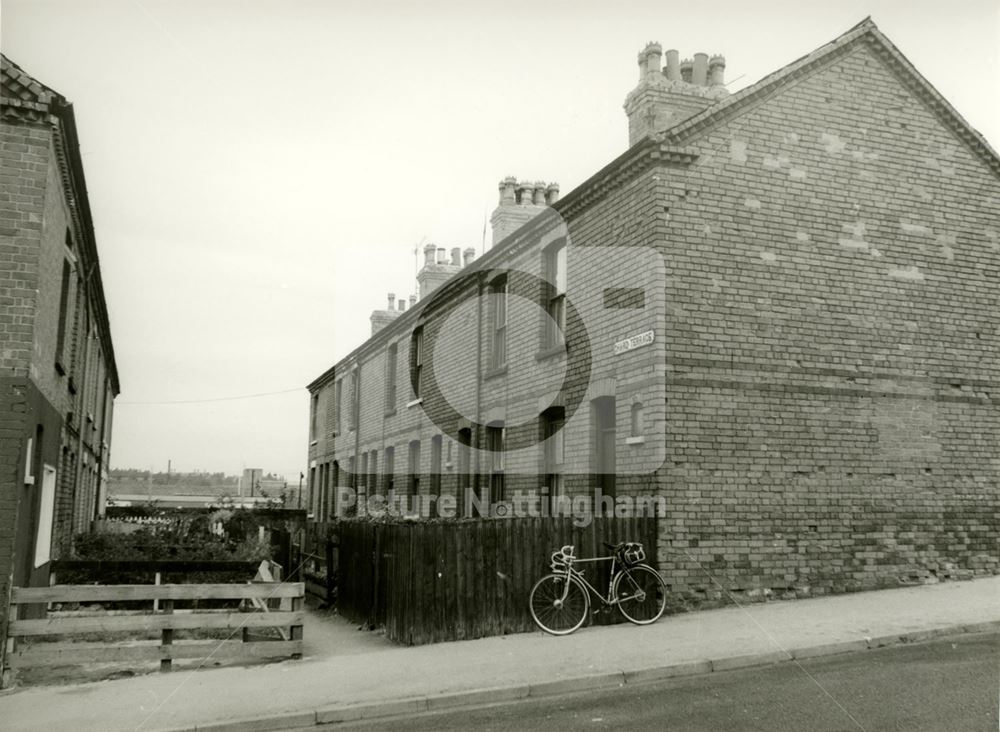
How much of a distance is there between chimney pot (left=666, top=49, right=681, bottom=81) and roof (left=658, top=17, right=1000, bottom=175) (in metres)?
1.79

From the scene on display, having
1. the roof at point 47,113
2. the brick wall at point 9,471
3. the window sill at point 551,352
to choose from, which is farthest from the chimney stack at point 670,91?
the brick wall at point 9,471

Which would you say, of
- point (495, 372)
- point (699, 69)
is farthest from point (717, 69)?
point (495, 372)

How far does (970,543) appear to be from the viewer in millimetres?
12664

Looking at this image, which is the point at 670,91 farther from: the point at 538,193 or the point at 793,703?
the point at 793,703

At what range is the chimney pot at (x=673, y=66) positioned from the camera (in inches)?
543

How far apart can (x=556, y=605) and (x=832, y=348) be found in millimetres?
5395

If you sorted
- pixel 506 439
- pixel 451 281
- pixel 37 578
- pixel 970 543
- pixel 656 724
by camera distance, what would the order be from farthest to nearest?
1. pixel 451 281
2. pixel 506 439
3. pixel 970 543
4. pixel 37 578
5. pixel 656 724

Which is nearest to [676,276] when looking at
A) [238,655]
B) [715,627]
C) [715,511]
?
[715,511]

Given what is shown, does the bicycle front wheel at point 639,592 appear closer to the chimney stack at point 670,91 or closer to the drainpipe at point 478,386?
the chimney stack at point 670,91

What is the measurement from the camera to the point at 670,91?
44.7ft

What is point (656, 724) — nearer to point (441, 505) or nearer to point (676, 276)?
point (676, 276)

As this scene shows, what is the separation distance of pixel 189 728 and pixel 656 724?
3.76 m

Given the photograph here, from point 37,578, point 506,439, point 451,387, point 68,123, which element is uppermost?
point 68,123

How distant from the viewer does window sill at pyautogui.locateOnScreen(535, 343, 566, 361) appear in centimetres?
1423
